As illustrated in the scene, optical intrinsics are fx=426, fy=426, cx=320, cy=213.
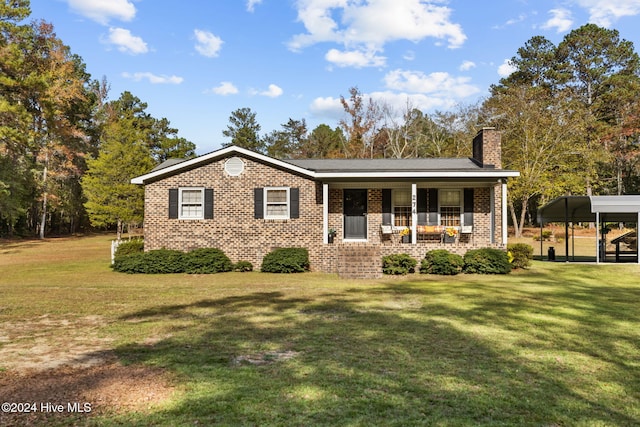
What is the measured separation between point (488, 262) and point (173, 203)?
11979 mm

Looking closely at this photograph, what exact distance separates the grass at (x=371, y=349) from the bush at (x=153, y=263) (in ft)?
10.2

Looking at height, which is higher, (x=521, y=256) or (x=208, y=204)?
(x=208, y=204)

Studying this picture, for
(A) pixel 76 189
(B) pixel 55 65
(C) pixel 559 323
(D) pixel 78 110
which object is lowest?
(C) pixel 559 323

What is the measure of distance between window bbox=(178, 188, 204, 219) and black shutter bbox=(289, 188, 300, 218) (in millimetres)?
3472

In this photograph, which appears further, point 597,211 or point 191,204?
point 191,204

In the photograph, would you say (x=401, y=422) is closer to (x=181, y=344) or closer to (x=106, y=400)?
(x=106, y=400)

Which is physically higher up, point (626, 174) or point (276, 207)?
point (626, 174)

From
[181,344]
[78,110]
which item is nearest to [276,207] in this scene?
[181,344]

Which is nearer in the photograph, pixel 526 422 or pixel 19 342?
pixel 526 422

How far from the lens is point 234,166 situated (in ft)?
54.3

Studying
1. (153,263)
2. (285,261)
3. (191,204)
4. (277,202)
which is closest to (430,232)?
(285,261)

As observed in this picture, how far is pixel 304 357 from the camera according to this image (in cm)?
532

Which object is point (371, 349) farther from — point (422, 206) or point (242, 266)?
point (422, 206)

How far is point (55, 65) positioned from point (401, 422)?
42512mm
